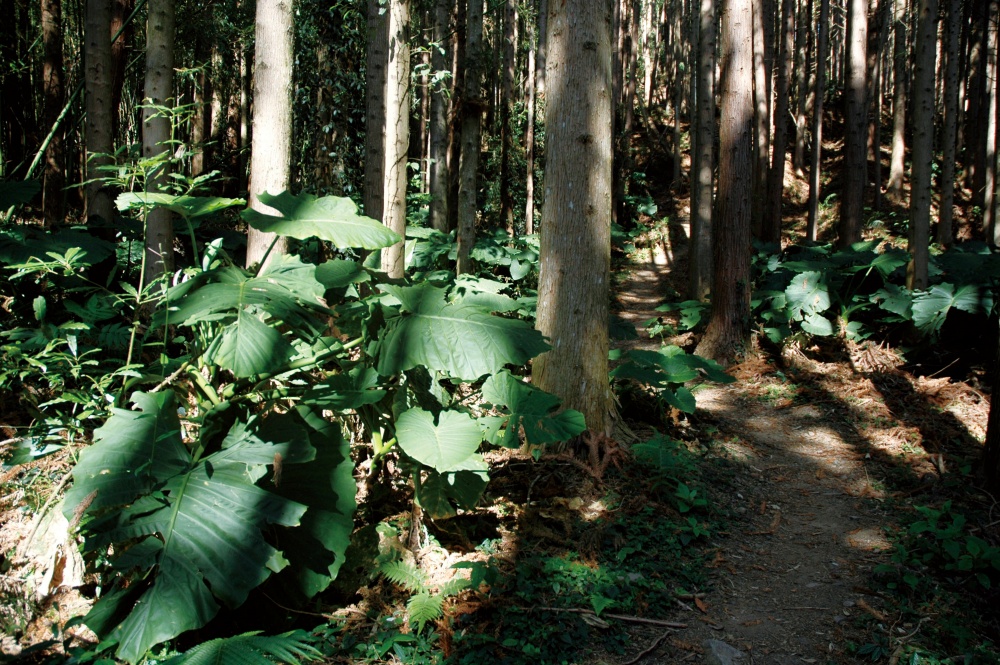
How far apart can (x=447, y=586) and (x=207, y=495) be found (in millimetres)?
1298

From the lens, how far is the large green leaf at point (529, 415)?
3445mm

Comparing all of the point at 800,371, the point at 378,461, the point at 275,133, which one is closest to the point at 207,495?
the point at 378,461

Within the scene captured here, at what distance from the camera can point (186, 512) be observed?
2621 millimetres

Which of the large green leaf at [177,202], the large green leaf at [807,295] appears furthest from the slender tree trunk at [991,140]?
the large green leaf at [177,202]

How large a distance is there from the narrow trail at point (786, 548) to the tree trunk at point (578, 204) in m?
1.41

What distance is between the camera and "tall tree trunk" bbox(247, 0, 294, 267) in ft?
15.7

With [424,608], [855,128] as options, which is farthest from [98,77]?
[855,128]

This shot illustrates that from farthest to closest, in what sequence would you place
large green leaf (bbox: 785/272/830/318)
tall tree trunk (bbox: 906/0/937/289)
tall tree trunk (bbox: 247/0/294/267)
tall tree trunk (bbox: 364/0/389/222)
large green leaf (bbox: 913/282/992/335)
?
tall tree trunk (bbox: 364/0/389/222) → large green leaf (bbox: 785/272/830/318) → tall tree trunk (bbox: 906/0/937/289) → large green leaf (bbox: 913/282/992/335) → tall tree trunk (bbox: 247/0/294/267)

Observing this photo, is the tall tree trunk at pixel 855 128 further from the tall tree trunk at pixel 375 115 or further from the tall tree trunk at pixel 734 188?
the tall tree trunk at pixel 375 115

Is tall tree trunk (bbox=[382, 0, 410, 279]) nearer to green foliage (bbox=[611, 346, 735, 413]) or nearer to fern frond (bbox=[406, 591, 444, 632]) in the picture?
green foliage (bbox=[611, 346, 735, 413])

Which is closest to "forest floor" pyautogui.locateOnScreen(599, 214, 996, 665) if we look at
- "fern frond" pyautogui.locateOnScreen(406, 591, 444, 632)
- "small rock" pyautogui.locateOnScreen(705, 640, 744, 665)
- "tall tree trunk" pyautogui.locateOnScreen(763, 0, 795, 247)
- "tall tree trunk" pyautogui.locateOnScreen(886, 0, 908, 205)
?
"small rock" pyautogui.locateOnScreen(705, 640, 744, 665)

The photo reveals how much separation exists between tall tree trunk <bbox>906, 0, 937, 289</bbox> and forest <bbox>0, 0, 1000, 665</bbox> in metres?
0.04

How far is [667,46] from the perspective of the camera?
3622 centimetres

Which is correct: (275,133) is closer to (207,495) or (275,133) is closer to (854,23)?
(207,495)
